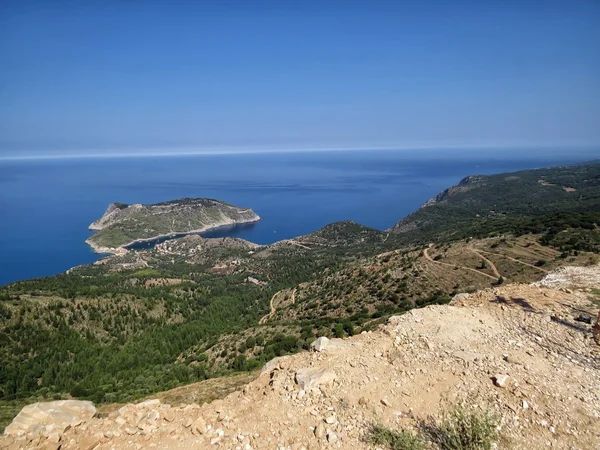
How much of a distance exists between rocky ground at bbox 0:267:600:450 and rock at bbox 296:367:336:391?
0.03 meters

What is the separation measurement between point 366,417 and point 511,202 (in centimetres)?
16182

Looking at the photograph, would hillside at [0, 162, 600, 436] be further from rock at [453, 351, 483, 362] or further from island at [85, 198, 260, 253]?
island at [85, 198, 260, 253]

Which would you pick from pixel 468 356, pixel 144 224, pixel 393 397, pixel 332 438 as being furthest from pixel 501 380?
pixel 144 224

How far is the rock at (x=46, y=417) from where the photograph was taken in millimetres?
7803

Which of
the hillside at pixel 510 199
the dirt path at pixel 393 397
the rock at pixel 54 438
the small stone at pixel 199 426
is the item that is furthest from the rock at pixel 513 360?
the hillside at pixel 510 199

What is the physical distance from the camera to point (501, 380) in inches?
320

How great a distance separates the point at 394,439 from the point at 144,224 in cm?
18974

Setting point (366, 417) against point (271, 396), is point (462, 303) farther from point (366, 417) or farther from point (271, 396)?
point (271, 396)

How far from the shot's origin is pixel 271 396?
8266 millimetres

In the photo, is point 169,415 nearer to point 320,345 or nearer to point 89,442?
point 89,442

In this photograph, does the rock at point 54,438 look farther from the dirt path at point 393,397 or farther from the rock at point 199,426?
the rock at point 199,426

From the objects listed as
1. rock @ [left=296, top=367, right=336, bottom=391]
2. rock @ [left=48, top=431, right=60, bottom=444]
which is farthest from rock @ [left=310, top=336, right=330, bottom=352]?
rock @ [left=48, top=431, right=60, bottom=444]

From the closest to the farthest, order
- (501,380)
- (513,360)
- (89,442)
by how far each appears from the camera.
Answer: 1. (89,442)
2. (501,380)
3. (513,360)

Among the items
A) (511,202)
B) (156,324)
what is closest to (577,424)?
(156,324)
